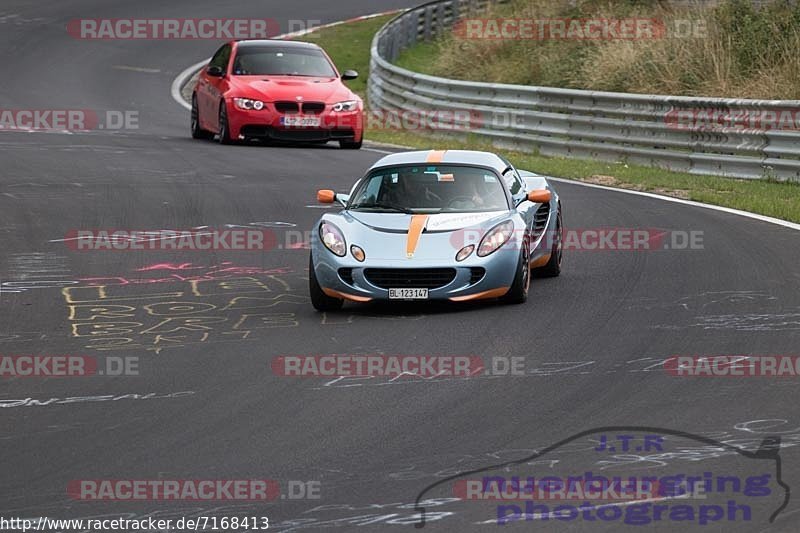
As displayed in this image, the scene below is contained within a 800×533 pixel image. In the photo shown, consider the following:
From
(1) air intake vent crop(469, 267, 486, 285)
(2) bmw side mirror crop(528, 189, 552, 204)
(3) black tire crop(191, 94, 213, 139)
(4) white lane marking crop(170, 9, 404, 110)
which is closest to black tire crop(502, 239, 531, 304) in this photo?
(1) air intake vent crop(469, 267, 486, 285)

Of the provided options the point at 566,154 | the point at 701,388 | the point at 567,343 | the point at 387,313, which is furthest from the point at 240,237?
the point at 566,154

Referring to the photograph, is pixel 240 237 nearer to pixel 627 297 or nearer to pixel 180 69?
pixel 627 297

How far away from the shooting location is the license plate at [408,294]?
11555 millimetres

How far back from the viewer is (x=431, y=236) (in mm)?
11914

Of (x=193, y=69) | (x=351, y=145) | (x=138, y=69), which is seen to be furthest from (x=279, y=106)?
(x=138, y=69)

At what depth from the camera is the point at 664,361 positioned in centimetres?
962

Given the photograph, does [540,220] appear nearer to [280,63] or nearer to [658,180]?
[658,180]

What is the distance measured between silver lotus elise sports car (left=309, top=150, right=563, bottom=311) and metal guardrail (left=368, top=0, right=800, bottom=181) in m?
7.75

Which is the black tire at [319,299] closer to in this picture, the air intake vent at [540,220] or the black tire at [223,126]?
the air intake vent at [540,220]

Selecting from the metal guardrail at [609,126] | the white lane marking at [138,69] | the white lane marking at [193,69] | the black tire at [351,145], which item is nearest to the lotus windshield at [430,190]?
the metal guardrail at [609,126]

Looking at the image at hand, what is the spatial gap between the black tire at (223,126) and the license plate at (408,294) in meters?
13.4

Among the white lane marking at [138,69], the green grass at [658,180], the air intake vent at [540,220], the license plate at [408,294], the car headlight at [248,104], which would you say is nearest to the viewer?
the license plate at [408,294]

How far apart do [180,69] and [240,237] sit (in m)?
22.9

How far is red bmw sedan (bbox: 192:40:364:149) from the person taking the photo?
24.2 meters
